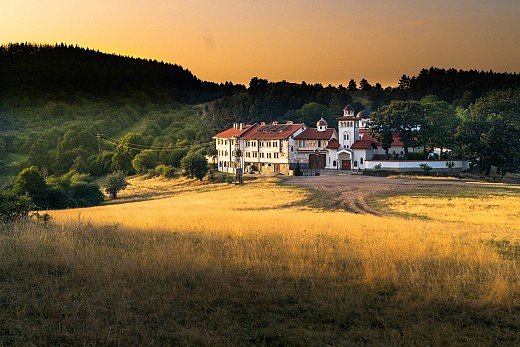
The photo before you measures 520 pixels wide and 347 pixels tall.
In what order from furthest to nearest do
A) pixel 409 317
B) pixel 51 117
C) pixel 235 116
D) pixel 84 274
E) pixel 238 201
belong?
pixel 51 117 → pixel 235 116 → pixel 238 201 → pixel 84 274 → pixel 409 317

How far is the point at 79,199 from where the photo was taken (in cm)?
6750

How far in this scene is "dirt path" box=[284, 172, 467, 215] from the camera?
47.0m

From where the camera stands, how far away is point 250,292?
9594 mm

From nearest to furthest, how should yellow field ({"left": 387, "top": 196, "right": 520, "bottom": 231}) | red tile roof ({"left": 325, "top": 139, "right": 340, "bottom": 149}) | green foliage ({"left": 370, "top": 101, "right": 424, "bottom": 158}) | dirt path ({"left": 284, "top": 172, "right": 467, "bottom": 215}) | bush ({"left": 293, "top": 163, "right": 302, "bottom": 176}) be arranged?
yellow field ({"left": 387, "top": 196, "right": 520, "bottom": 231}), dirt path ({"left": 284, "top": 172, "right": 467, "bottom": 215}), bush ({"left": 293, "top": 163, "right": 302, "bottom": 176}), green foliage ({"left": 370, "top": 101, "right": 424, "bottom": 158}), red tile roof ({"left": 325, "top": 139, "right": 340, "bottom": 149})

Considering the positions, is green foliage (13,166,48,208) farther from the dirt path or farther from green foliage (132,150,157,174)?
green foliage (132,150,157,174)

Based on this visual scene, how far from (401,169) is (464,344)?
236 ft

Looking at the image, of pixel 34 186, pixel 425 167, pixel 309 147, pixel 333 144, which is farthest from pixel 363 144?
pixel 34 186

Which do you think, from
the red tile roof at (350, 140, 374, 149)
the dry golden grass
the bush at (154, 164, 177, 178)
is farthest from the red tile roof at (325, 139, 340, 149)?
the dry golden grass

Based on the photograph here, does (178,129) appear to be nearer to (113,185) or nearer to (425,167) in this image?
(113,185)

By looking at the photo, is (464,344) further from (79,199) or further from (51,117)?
(51,117)

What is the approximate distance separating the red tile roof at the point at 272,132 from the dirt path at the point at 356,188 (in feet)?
62.8

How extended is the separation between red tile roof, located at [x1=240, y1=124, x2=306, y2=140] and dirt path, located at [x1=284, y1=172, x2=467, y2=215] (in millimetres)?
19136

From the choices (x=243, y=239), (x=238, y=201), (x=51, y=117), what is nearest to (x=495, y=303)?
(x=243, y=239)

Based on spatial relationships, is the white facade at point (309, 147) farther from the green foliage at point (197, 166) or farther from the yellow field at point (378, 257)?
the yellow field at point (378, 257)
